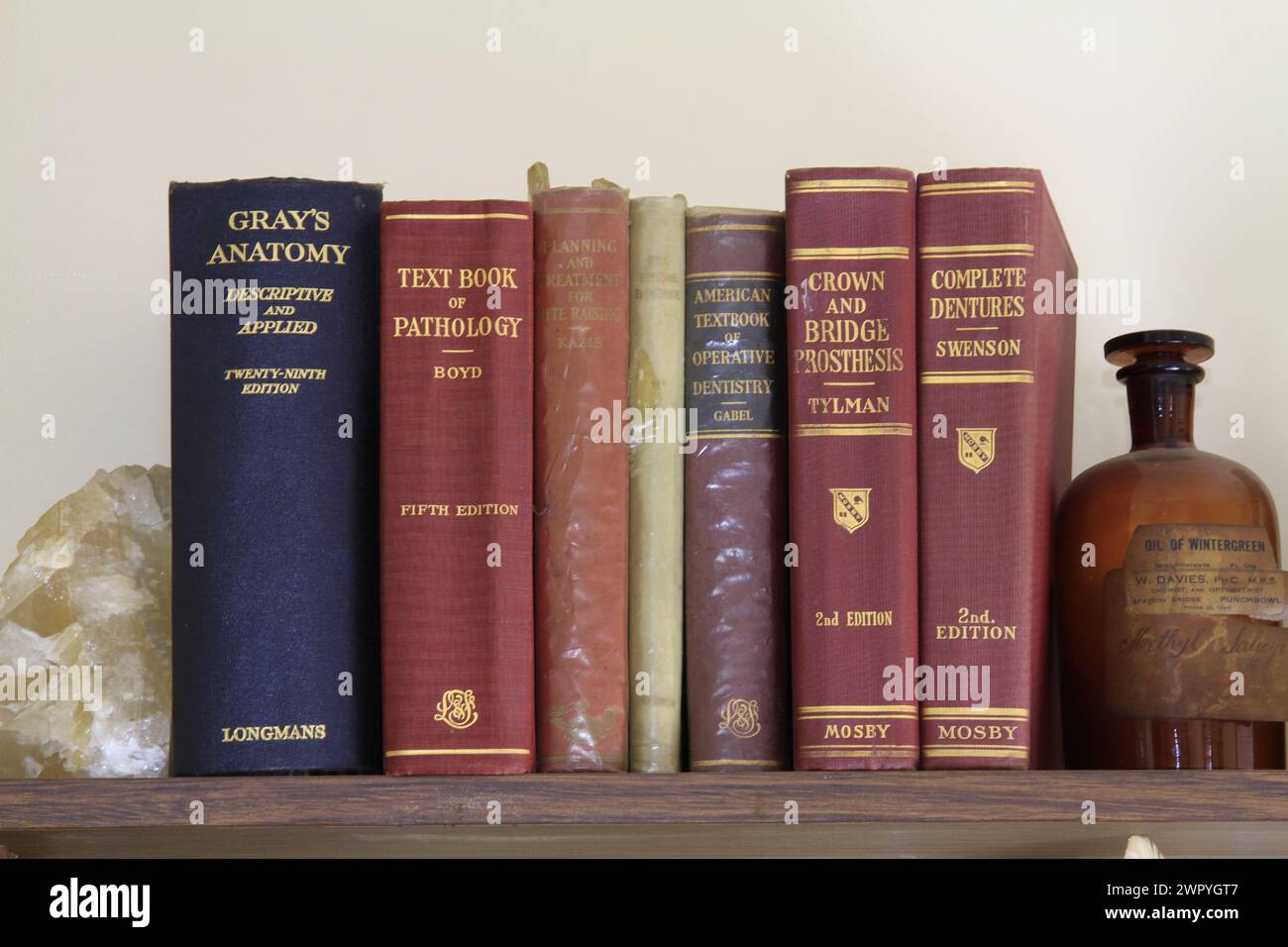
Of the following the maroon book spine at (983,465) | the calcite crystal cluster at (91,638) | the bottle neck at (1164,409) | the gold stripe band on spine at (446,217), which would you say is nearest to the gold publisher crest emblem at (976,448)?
the maroon book spine at (983,465)

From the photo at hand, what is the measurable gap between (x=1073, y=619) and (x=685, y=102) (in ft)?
1.46

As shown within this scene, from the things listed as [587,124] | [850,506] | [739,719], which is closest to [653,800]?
[739,719]

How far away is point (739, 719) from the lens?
30.6 inches

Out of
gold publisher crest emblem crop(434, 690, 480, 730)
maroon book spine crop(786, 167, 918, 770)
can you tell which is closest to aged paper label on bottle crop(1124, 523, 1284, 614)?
maroon book spine crop(786, 167, 918, 770)

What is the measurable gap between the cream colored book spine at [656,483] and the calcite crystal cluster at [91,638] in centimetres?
26

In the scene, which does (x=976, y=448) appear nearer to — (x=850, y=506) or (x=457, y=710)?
(x=850, y=506)

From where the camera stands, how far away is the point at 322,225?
79cm

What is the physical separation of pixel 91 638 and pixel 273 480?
15 centimetres

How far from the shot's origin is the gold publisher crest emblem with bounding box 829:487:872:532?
77 cm

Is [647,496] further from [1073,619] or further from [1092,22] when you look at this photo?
[1092,22]

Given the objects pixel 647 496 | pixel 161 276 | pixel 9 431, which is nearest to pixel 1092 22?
pixel 647 496

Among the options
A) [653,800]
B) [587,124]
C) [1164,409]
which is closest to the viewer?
[653,800]

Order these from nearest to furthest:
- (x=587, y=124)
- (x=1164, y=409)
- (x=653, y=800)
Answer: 1. (x=653, y=800)
2. (x=1164, y=409)
3. (x=587, y=124)

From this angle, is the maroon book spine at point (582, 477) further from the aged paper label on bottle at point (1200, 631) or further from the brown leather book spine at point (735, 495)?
the aged paper label on bottle at point (1200, 631)
